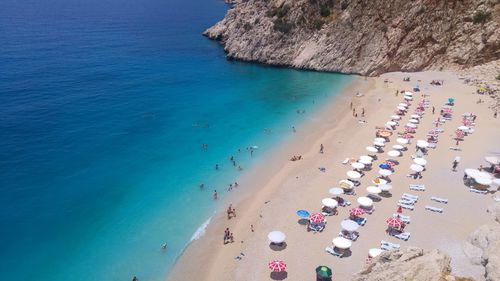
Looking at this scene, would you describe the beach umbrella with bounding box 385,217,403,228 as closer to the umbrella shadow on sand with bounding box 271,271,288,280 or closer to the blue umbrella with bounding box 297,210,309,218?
the blue umbrella with bounding box 297,210,309,218

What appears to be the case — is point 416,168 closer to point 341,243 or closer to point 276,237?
point 341,243

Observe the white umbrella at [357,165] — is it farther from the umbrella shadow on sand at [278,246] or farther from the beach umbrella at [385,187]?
the umbrella shadow on sand at [278,246]

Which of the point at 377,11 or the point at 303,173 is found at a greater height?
the point at 377,11

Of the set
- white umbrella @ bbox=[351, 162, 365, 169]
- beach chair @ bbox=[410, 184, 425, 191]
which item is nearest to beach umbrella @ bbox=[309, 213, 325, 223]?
white umbrella @ bbox=[351, 162, 365, 169]

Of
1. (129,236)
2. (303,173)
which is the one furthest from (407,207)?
(129,236)

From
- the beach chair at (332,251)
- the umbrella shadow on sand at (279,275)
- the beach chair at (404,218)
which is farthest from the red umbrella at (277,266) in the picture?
the beach chair at (404,218)

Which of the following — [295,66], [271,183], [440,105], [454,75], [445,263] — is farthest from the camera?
[295,66]

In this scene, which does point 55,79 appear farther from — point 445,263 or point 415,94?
point 445,263

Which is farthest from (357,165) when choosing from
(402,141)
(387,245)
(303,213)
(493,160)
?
(493,160)
